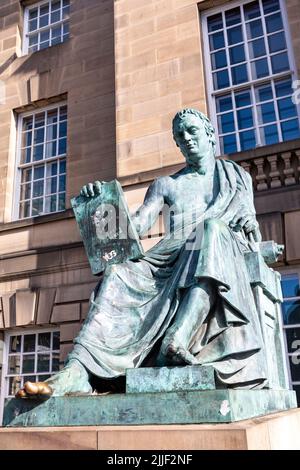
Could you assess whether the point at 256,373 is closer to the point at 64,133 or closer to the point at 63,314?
the point at 63,314

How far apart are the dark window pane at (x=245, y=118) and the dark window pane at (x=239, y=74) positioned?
66 cm

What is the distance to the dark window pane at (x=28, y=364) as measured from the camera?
397 inches

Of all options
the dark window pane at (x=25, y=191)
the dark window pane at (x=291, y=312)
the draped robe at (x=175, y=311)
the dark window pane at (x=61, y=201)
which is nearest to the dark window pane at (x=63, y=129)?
the dark window pane at (x=25, y=191)

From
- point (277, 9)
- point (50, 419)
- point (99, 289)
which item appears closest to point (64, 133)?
point (277, 9)

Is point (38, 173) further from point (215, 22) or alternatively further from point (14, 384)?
point (215, 22)

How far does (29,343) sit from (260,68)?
7594 mm

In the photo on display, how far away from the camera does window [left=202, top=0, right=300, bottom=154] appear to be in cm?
900

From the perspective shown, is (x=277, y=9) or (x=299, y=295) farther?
(x=277, y=9)

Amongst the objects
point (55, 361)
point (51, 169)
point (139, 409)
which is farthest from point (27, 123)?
point (139, 409)

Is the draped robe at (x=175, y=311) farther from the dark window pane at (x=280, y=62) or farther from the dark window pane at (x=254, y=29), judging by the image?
the dark window pane at (x=254, y=29)

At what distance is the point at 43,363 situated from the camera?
998 cm
